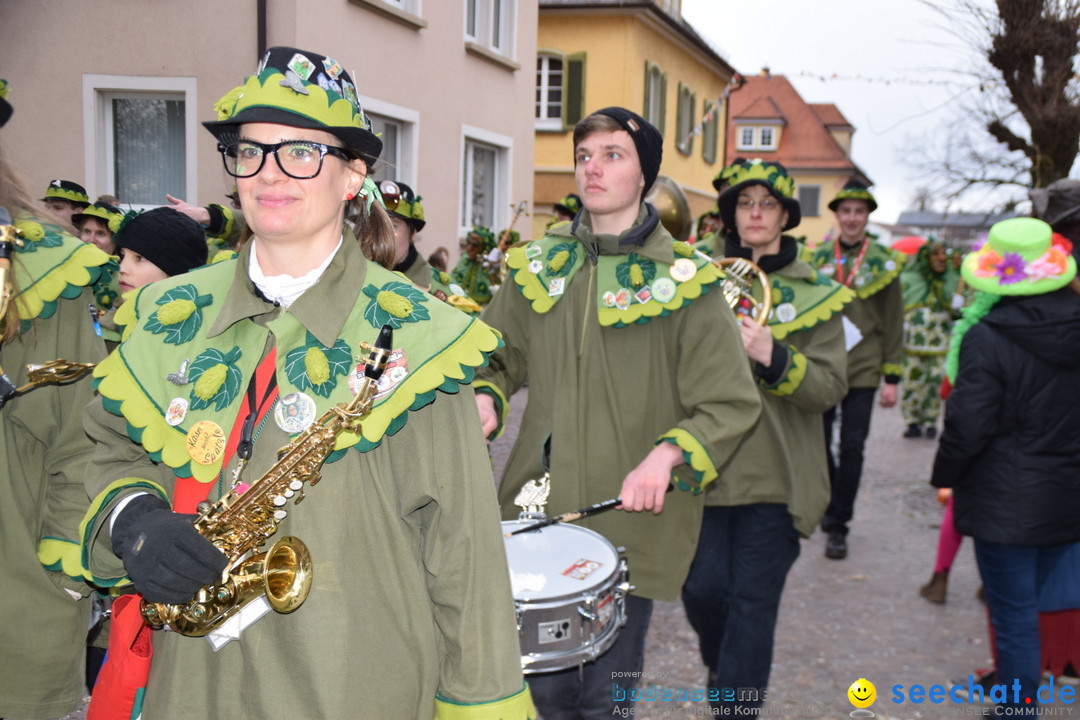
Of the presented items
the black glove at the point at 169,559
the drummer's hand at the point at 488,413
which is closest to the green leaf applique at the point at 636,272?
the drummer's hand at the point at 488,413

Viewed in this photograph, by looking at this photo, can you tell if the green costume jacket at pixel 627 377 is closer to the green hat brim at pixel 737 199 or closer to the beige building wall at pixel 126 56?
the green hat brim at pixel 737 199

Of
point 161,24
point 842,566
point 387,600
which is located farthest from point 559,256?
point 161,24

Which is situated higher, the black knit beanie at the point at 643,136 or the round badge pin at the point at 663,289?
the black knit beanie at the point at 643,136

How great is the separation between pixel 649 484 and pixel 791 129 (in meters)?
50.6

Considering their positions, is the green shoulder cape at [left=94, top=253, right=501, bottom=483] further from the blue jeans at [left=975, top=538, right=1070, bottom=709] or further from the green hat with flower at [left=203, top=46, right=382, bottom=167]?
the blue jeans at [left=975, top=538, right=1070, bottom=709]

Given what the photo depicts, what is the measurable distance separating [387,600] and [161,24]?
10.2 meters

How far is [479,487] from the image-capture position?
2.06m

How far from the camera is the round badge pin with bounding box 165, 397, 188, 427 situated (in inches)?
80.8

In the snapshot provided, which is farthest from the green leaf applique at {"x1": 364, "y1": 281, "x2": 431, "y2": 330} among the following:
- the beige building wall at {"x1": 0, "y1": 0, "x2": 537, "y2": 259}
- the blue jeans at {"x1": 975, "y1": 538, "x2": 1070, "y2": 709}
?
the beige building wall at {"x1": 0, "y1": 0, "x2": 537, "y2": 259}

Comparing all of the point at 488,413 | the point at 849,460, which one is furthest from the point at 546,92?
the point at 488,413

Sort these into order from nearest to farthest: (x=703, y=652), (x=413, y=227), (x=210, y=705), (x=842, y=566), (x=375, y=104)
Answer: (x=210, y=705) → (x=703, y=652) → (x=413, y=227) → (x=842, y=566) → (x=375, y=104)

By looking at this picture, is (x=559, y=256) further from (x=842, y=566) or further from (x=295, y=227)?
(x=842, y=566)

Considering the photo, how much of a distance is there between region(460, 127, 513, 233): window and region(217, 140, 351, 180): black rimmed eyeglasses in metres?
12.8

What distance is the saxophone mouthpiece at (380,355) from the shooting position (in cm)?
190
